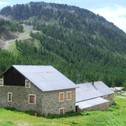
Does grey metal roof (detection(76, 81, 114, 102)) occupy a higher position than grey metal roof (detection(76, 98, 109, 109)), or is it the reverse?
grey metal roof (detection(76, 81, 114, 102))

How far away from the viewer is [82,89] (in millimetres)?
82125

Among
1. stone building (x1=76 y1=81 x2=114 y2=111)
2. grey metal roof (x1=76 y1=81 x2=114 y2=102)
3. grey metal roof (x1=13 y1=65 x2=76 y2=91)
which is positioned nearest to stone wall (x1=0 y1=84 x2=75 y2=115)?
grey metal roof (x1=13 y1=65 x2=76 y2=91)

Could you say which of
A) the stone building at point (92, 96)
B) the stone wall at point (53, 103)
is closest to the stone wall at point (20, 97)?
the stone wall at point (53, 103)

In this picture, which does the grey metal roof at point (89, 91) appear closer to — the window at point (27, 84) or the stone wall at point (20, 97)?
the stone wall at point (20, 97)

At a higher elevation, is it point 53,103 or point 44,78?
point 44,78

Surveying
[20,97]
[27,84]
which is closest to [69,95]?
[27,84]

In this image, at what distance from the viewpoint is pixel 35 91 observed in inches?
2367

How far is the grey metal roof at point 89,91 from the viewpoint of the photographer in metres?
77.0

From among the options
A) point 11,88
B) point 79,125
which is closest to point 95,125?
point 79,125

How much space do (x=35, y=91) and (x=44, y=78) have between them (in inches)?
185

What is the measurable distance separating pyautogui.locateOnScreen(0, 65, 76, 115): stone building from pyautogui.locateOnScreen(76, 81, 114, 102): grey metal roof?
780 cm

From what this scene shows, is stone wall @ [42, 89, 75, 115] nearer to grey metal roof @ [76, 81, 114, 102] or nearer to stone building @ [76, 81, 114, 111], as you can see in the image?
stone building @ [76, 81, 114, 111]

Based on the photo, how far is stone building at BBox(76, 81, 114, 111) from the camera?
71912 mm

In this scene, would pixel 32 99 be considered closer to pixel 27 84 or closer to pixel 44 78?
pixel 27 84
